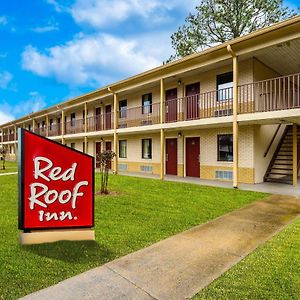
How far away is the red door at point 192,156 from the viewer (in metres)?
15.2

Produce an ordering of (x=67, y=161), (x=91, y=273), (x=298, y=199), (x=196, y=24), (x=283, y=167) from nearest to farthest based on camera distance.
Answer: (x=91, y=273), (x=67, y=161), (x=298, y=199), (x=283, y=167), (x=196, y=24)

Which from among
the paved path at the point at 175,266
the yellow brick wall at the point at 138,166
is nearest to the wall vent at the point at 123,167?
the yellow brick wall at the point at 138,166

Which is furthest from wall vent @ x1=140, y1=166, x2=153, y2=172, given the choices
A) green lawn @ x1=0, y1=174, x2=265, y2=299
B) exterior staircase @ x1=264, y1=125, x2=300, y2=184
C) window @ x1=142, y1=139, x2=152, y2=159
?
exterior staircase @ x1=264, y1=125, x2=300, y2=184

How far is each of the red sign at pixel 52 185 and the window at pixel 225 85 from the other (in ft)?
33.0

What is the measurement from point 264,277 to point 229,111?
1044 cm

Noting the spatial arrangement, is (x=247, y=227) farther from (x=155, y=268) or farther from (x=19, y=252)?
(x=19, y=252)

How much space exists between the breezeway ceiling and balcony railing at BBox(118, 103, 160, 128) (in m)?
6.86

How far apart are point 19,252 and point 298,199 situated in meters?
8.35

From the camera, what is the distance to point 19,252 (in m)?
4.36

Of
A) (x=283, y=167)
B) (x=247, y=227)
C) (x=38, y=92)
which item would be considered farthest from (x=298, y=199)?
(x=38, y=92)

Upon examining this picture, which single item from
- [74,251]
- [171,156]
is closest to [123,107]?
[171,156]

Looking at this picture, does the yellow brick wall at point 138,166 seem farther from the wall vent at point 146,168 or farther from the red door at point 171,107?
the red door at point 171,107

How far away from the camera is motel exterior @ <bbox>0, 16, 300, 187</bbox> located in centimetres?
1086

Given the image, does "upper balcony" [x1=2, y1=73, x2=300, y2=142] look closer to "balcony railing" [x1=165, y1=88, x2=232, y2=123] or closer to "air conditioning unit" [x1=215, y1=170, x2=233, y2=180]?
"balcony railing" [x1=165, y1=88, x2=232, y2=123]
